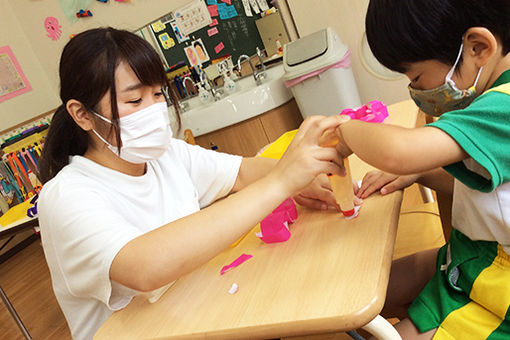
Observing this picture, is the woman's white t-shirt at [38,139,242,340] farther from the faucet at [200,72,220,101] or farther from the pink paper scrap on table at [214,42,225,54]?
the pink paper scrap on table at [214,42,225,54]

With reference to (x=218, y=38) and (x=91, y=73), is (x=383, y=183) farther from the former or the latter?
(x=218, y=38)

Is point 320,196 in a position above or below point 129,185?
below

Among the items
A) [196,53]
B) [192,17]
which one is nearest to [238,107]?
[196,53]

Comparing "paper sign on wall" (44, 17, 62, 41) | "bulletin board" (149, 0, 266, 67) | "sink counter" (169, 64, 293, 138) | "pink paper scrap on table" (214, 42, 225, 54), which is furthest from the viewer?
"paper sign on wall" (44, 17, 62, 41)

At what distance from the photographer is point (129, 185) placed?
105 centimetres

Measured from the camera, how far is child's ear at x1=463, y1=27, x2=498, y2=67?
2.13 ft

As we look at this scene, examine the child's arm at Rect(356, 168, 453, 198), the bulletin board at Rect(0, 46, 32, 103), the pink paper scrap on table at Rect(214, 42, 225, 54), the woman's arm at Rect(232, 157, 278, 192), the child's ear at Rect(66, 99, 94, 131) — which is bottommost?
the child's arm at Rect(356, 168, 453, 198)

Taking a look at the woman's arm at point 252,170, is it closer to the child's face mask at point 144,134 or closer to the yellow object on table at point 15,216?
the child's face mask at point 144,134

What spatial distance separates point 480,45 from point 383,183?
341 mm

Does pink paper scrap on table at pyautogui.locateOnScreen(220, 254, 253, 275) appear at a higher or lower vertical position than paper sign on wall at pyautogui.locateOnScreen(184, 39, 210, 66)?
lower

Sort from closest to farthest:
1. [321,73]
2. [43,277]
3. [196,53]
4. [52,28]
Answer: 1. [321,73]
2. [196,53]
3. [43,277]
4. [52,28]

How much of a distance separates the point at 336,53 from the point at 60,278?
81.8 inches

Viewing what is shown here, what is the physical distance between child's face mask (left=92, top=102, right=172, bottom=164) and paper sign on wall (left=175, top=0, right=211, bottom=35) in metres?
2.23

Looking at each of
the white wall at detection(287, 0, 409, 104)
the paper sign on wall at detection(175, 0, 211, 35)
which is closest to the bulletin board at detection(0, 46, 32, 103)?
the paper sign on wall at detection(175, 0, 211, 35)
